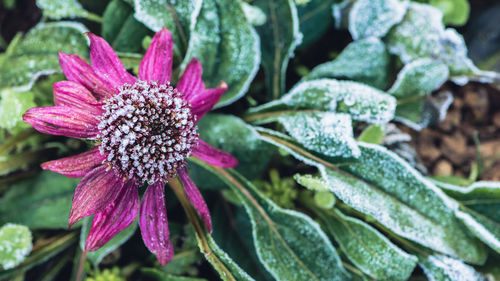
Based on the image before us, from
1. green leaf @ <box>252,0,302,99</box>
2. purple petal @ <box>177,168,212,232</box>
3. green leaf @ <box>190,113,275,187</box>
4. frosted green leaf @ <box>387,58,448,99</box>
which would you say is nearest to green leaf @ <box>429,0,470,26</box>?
frosted green leaf @ <box>387,58,448,99</box>

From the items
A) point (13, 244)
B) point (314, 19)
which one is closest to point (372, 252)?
point (314, 19)

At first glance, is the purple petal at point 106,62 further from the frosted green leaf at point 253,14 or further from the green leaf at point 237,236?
the green leaf at point 237,236

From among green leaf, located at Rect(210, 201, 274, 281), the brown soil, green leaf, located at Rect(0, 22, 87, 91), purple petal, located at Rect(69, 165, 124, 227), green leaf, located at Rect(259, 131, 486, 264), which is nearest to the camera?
purple petal, located at Rect(69, 165, 124, 227)

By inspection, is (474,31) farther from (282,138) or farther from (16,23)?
(16,23)

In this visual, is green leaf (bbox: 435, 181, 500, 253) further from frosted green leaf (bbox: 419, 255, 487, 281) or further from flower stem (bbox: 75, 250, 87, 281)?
flower stem (bbox: 75, 250, 87, 281)

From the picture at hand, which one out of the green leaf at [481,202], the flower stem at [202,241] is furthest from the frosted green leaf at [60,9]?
the green leaf at [481,202]

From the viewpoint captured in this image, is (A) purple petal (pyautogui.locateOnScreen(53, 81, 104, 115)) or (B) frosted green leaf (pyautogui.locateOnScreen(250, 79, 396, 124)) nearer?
(A) purple petal (pyautogui.locateOnScreen(53, 81, 104, 115))

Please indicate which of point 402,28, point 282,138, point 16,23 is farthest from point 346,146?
point 16,23
